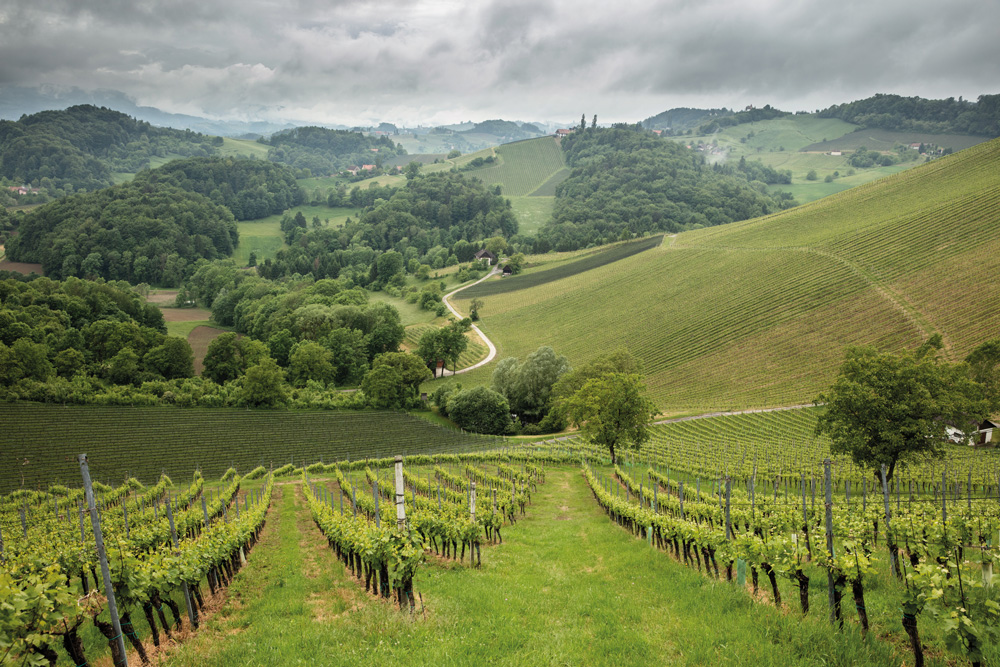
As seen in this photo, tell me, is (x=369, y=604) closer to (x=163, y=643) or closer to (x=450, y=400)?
(x=163, y=643)

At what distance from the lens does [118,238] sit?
14112 centimetres

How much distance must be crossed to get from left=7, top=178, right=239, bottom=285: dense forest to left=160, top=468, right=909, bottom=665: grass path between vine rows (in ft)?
506

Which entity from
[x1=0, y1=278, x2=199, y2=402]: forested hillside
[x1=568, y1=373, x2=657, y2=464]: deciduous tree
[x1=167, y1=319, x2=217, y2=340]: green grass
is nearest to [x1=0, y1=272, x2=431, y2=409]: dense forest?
[x1=0, y1=278, x2=199, y2=402]: forested hillside

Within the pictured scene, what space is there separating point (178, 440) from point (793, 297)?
79.4 meters

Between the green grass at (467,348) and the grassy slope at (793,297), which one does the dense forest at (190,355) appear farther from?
the grassy slope at (793,297)

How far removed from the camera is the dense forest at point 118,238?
13562cm

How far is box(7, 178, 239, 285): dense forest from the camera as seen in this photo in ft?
445

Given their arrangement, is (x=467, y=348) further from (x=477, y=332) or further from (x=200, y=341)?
(x=200, y=341)

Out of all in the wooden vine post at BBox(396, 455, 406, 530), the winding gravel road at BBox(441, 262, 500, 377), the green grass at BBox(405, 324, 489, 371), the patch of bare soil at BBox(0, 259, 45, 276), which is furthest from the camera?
the patch of bare soil at BBox(0, 259, 45, 276)

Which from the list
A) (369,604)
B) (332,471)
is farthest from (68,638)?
(332,471)

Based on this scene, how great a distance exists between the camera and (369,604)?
11523 millimetres

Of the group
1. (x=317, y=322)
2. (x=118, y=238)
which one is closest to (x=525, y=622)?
(x=317, y=322)

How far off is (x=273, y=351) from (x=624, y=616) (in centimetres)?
8756

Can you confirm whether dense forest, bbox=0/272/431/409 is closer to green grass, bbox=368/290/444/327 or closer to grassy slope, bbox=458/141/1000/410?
green grass, bbox=368/290/444/327
